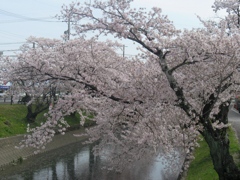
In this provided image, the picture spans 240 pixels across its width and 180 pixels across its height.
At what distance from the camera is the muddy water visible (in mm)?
14000

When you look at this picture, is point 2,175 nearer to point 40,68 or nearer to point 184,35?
point 40,68

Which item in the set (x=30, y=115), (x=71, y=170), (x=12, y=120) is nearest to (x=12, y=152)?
(x=71, y=170)

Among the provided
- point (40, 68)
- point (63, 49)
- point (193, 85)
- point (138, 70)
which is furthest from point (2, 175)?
point (193, 85)

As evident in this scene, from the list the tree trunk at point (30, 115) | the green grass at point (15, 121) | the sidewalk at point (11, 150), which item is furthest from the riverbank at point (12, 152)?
the tree trunk at point (30, 115)

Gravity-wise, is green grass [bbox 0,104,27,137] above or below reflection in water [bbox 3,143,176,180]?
above

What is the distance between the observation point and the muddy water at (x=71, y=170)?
14000mm

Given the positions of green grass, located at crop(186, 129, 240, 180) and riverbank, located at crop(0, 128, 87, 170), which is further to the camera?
riverbank, located at crop(0, 128, 87, 170)

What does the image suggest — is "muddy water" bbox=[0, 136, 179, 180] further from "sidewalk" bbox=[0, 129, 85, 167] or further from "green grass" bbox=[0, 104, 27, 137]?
"green grass" bbox=[0, 104, 27, 137]

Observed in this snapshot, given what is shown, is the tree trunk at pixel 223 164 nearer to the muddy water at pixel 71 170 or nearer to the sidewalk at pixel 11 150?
the muddy water at pixel 71 170

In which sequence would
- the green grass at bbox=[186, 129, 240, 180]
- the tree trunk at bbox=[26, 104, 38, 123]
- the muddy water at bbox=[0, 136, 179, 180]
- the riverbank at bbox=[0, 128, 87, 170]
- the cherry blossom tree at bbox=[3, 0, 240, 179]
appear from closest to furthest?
the cherry blossom tree at bbox=[3, 0, 240, 179] → the green grass at bbox=[186, 129, 240, 180] → the muddy water at bbox=[0, 136, 179, 180] → the riverbank at bbox=[0, 128, 87, 170] → the tree trunk at bbox=[26, 104, 38, 123]

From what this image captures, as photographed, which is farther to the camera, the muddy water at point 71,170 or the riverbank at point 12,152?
the riverbank at point 12,152

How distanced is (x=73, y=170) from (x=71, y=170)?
0.10m

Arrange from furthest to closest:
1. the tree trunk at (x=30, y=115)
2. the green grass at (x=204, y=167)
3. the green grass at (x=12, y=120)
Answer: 1. the tree trunk at (x=30, y=115)
2. the green grass at (x=12, y=120)
3. the green grass at (x=204, y=167)

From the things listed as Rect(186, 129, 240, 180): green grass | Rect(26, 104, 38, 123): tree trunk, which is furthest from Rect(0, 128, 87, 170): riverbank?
Rect(186, 129, 240, 180): green grass
